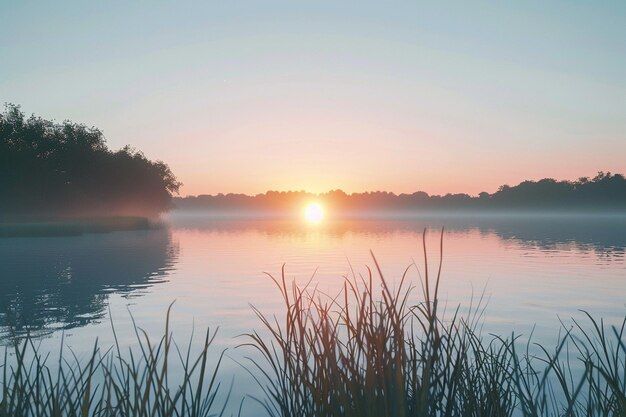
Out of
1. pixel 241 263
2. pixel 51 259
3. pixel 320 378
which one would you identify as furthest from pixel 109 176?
pixel 320 378

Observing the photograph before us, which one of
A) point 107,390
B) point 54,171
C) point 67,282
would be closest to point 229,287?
point 67,282

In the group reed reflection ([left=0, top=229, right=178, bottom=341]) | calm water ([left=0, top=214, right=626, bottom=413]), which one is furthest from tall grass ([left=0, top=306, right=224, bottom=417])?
reed reflection ([left=0, top=229, right=178, bottom=341])

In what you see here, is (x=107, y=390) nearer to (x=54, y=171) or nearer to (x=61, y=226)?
(x=61, y=226)

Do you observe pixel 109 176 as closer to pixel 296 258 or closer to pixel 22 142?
pixel 22 142

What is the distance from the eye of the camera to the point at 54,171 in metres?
76.2

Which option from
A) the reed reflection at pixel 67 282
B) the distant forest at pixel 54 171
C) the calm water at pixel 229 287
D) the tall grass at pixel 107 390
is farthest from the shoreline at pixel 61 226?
the tall grass at pixel 107 390

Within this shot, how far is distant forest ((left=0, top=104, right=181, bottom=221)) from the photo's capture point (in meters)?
71.1

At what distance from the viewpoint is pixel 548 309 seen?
54.5 ft

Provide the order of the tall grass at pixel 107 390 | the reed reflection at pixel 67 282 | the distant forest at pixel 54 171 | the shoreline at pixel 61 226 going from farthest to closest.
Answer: the distant forest at pixel 54 171
the shoreline at pixel 61 226
the reed reflection at pixel 67 282
the tall grass at pixel 107 390

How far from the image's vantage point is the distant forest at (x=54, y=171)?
71.1 m

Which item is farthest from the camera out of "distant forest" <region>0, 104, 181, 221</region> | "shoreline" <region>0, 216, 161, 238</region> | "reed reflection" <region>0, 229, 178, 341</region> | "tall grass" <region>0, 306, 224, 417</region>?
"distant forest" <region>0, 104, 181, 221</region>

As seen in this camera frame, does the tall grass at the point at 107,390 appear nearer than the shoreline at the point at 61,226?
Yes

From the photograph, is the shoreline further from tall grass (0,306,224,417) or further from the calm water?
tall grass (0,306,224,417)

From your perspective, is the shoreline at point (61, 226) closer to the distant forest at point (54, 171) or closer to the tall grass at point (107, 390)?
the distant forest at point (54, 171)
